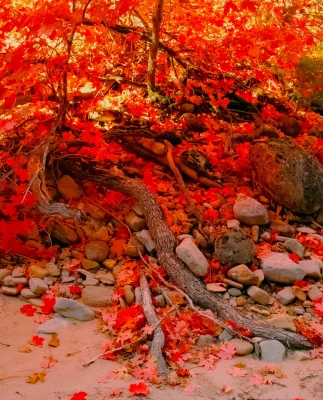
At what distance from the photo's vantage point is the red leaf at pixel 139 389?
10.7 feet

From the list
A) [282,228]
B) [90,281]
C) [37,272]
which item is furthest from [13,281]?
[282,228]

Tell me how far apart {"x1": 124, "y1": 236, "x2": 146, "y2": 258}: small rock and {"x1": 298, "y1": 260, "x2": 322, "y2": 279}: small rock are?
6.04ft

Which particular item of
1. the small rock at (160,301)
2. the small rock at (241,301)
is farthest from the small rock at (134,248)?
the small rock at (241,301)

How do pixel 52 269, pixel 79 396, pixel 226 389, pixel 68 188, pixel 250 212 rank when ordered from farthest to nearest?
pixel 68 188 → pixel 250 212 → pixel 52 269 → pixel 226 389 → pixel 79 396

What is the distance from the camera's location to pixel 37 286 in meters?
4.57

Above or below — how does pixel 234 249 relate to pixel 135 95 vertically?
below

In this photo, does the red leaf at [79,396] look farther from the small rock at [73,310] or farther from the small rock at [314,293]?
the small rock at [314,293]

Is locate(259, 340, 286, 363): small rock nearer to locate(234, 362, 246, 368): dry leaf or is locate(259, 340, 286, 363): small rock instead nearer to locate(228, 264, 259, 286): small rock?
locate(234, 362, 246, 368): dry leaf

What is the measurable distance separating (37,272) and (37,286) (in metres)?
0.26

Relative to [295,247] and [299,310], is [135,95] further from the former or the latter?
[299,310]

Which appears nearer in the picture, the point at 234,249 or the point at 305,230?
the point at 234,249

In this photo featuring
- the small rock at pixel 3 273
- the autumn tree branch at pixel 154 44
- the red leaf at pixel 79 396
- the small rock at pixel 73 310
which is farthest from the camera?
the autumn tree branch at pixel 154 44

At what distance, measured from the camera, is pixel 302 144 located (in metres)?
6.93

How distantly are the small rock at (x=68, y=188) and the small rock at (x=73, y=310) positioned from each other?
5.46 feet
